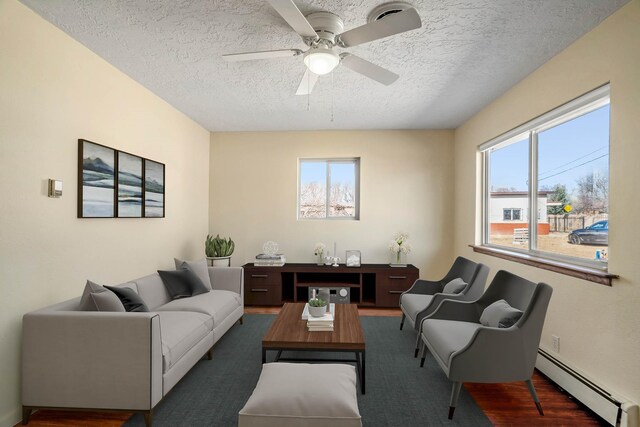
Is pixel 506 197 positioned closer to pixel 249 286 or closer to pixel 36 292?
pixel 249 286

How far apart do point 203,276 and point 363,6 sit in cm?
304

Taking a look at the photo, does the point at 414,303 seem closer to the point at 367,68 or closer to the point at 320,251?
the point at 320,251

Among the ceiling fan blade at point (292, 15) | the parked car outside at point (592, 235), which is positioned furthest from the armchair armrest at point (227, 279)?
the parked car outside at point (592, 235)

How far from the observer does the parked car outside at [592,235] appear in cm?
236

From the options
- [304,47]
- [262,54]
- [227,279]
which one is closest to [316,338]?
[227,279]

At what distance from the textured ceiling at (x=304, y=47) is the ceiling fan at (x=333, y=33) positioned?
81mm

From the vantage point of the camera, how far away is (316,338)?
8.09ft

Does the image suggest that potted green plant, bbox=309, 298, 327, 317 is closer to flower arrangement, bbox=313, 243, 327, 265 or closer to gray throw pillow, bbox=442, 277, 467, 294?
gray throw pillow, bbox=442, 277, 467, 294

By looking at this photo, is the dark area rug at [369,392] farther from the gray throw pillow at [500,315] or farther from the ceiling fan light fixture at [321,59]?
the ceiling fan light fixture at [321,59]

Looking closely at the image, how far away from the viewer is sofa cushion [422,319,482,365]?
232cm

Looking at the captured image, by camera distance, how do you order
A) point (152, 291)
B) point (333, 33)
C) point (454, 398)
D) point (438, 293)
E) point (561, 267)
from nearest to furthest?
point (454, 398) < point (333, 33) < point (561, 267) < point (152, 291) < point (438, 293)

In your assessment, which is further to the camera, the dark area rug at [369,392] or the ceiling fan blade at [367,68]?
the ceiling fan blade at [367,68]

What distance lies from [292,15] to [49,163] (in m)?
1.98

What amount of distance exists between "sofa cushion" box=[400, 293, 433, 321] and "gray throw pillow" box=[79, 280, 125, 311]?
8.29 ft
